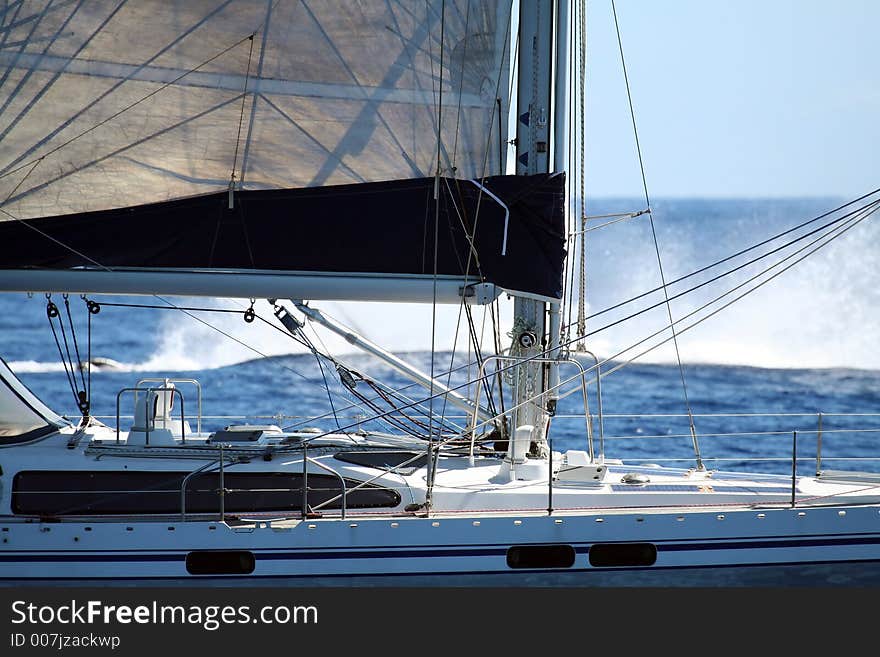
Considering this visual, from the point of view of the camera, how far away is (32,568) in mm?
11383

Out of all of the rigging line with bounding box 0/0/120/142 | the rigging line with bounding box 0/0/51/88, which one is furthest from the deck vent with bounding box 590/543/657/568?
the rigging line with bounding box 0/0/51/88

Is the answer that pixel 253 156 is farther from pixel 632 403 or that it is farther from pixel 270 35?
pixel 632 403

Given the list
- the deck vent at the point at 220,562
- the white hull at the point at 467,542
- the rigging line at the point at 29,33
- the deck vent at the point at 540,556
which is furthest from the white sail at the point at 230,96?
the deck vent at the point at 540,556

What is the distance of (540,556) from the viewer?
1126cm

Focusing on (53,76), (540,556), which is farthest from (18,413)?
(540,556)

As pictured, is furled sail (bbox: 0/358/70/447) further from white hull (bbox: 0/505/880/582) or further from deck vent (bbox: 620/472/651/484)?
deck vent (bbox: 620/472/651/484)

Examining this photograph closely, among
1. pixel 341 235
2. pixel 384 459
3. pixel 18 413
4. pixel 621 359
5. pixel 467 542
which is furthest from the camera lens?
pixel 621 359

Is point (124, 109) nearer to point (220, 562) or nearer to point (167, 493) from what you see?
point (167, 493)

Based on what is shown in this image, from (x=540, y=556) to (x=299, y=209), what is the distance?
13.3 ft

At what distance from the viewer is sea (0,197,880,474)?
76.2 ft

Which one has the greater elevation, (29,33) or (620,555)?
(29,33)

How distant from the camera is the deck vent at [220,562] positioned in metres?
11.3

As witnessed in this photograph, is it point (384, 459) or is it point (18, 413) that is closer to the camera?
point (384, 459)

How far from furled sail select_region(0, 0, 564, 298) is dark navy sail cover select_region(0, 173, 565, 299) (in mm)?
15
